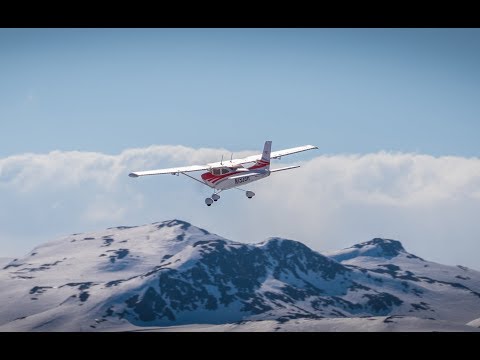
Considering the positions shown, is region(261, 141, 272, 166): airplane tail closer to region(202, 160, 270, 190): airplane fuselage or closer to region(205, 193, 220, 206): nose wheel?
region(202, 160, 270, 190): airplane fuselage

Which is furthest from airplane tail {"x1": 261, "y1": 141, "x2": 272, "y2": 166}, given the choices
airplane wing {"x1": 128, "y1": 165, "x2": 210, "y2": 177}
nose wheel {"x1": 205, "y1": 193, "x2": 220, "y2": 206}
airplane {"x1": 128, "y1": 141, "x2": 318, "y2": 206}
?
nose wheel {"x1": 205, "y1": 193, "x2": 220, "y2": 206}

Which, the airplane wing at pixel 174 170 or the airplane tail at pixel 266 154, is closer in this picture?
the airplane wing at pixel 174 170

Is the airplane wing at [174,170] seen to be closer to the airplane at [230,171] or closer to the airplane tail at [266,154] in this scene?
the airplane at [230,171]

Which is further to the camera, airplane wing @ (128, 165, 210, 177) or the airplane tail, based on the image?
the airplane tail

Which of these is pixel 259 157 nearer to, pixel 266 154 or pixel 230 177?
pixel 266 154

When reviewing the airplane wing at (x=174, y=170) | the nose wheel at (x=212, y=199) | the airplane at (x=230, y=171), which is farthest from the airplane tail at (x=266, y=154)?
the nose wheel at (x=212, y=199)

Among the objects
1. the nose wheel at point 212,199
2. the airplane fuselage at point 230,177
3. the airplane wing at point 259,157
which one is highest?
the airplane wing at point 259,157

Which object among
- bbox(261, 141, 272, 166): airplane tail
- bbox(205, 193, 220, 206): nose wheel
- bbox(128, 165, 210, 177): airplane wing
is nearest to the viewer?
bbox(205, 193, 220, 206): nose wheel

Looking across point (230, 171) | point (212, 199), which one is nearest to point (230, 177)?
point (230, 171)
